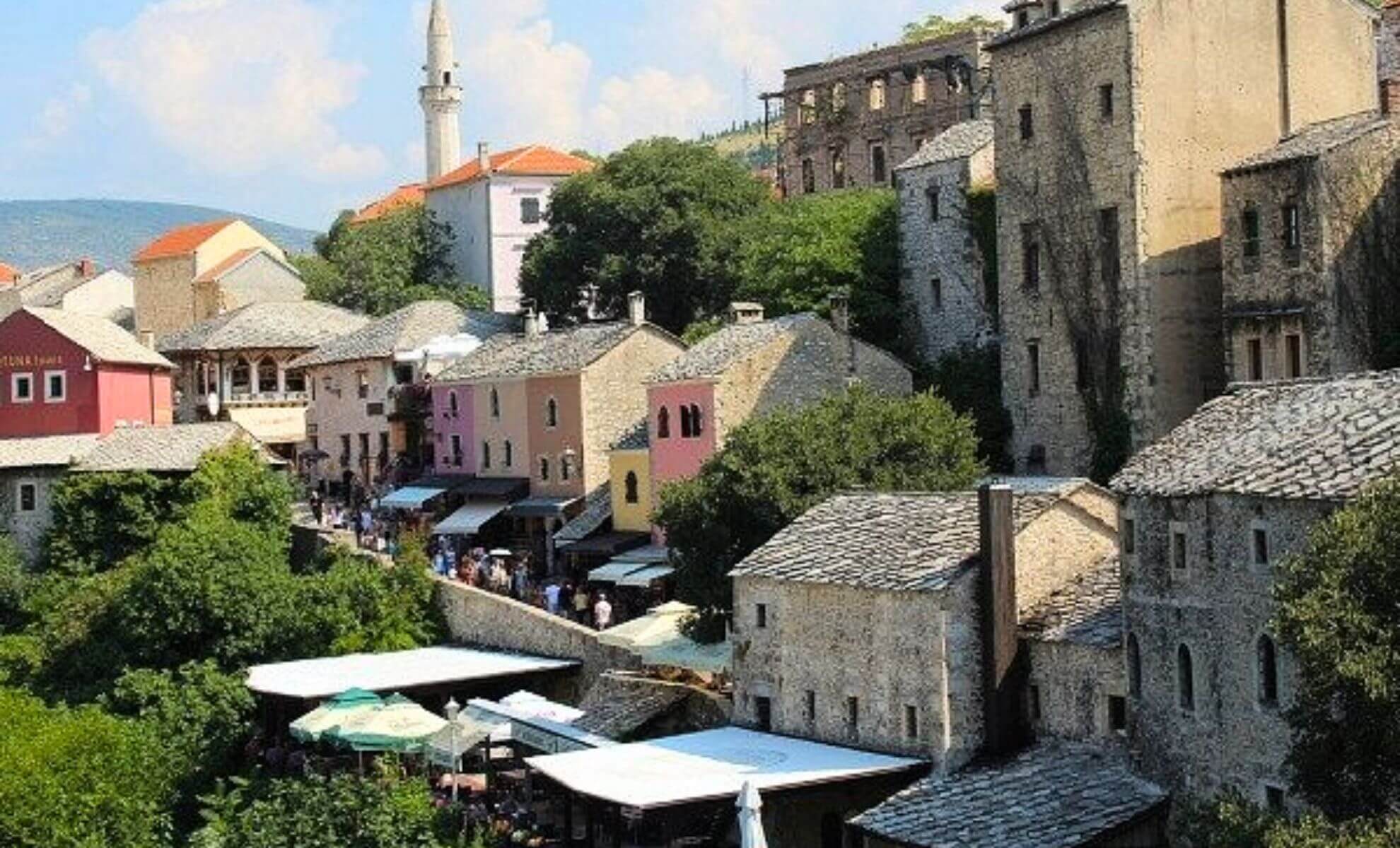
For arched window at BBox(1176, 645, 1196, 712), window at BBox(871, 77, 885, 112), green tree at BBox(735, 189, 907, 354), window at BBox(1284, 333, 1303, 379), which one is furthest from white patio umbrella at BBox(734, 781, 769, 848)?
window at BBox(871, 77, 885, 112)

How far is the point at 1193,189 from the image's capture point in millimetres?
52094

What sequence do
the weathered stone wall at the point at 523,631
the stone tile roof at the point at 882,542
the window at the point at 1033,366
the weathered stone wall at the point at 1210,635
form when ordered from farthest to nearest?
the window at the point at 1033,366 → the weathered stone wall at the point at 523,631 → the stone tile roof at the point at 882,542 → the weathered stone wall at the point at 1210,635

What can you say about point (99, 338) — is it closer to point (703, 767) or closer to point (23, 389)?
point (23, 389)

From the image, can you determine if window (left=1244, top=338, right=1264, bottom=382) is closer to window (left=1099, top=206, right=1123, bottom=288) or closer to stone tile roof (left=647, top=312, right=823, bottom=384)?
window (left=1099, top=206, right=1123, bottom=288)

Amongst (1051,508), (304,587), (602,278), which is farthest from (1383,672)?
(602,278)

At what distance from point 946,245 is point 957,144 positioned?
2645mm

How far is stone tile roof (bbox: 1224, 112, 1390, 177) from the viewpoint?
4744cm

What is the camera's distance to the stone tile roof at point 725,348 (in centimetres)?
5894

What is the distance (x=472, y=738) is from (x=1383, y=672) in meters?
22.4

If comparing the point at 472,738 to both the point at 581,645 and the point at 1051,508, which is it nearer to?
the point at 581,645

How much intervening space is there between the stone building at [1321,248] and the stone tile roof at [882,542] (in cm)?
903

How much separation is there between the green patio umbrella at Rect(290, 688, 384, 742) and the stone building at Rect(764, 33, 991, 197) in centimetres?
3731

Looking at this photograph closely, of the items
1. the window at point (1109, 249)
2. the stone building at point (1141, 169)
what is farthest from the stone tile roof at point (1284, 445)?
the window at point (1109, 249)

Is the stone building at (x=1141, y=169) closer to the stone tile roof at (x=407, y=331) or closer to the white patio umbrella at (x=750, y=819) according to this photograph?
the white patio umbrella at (x=750, y=819)
